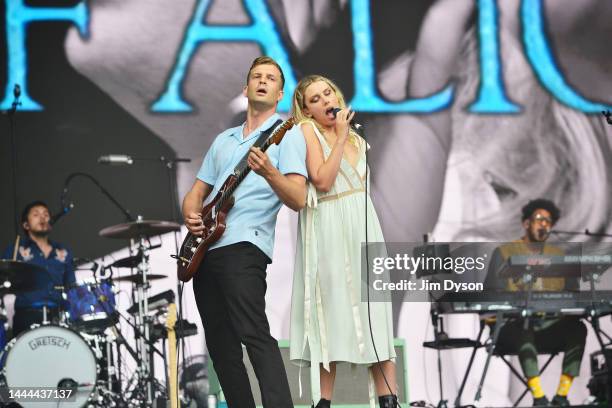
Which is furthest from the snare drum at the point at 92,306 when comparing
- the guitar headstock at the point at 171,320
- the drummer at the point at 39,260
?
the guitar headstock at the point at 171,320

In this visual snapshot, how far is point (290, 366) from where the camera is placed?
5.44 meters

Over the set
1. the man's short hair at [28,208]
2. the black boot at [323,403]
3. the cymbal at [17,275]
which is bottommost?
the black boot at [323,403]

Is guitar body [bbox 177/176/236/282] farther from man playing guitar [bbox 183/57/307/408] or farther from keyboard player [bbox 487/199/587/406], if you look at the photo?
keyboard player [bbox 487/199/587/406]

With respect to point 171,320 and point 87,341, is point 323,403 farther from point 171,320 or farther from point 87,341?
point 87,341

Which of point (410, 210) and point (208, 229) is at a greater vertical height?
point (410, 210)

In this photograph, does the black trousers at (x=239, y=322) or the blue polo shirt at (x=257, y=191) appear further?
the blue polo shirt at (x=257, y=191)

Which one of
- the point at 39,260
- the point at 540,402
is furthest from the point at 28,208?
the point at 540,402

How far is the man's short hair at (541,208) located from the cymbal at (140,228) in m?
2.83

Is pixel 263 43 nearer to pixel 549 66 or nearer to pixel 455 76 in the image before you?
pixel 455 76

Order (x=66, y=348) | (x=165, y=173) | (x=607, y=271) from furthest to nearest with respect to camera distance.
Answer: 1. (x=165, y=173)
2. (x=66, y=348)
3. (x=607, y=271)

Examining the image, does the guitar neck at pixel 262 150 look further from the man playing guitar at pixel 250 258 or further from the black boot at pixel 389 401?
the black boot at pixel 389 401

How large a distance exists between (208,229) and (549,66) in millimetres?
4813

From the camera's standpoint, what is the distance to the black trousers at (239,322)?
3.75 meters

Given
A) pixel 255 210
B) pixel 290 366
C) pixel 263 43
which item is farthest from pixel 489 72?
pixel 255 210
